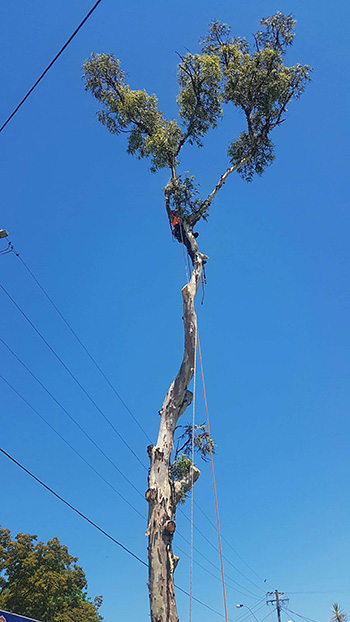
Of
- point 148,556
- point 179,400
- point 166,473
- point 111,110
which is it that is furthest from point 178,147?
point 148,556

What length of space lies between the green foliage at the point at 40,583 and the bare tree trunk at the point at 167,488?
20.7 meters

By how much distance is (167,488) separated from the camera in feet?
25.9

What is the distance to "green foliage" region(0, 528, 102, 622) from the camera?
24906 millimetres

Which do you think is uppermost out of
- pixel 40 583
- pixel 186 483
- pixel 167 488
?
pixel 40 583

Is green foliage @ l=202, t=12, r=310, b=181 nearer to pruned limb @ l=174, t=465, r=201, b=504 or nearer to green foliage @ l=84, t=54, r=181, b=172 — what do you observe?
green foliage @ l=84, t=54, r=181, b=172

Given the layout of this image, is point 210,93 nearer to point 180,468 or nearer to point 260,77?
point 260,77

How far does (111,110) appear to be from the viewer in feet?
41.8

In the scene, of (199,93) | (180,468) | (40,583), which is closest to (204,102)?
(199,93)

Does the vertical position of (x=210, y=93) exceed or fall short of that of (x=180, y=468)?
it exceeds it

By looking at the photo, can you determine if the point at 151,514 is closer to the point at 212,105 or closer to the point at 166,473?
the point at 166,473

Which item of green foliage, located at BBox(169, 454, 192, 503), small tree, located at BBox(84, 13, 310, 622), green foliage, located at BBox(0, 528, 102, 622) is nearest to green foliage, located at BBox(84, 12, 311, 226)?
small tree, located at BBox(84, 13, 310, 622)

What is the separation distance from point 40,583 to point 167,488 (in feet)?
69.7

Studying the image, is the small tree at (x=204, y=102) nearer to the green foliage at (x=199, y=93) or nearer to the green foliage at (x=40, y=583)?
the green foliage at (x=199, y=93)

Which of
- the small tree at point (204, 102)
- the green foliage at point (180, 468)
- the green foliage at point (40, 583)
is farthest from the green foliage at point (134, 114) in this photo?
the green foliage at point (40, 583)
